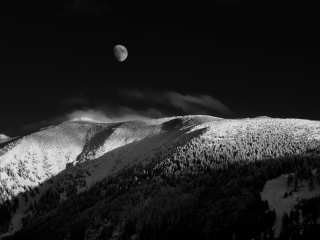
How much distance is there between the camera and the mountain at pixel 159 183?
2483 inches

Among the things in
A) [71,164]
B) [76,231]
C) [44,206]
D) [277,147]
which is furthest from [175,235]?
[71,164]

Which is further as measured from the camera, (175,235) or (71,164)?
(71,164)

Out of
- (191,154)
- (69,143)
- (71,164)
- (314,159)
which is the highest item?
(69,143)

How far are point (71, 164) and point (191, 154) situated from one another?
7682 centimetres

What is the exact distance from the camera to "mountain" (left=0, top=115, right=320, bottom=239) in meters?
63.1

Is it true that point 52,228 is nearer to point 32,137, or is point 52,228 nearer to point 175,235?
point 175,235

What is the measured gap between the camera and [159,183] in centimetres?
9469

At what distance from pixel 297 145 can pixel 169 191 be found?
139 feet

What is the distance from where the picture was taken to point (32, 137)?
187m

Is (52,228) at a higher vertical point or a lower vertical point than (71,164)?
lower

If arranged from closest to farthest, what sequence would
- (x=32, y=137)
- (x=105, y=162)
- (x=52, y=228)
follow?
(x=52, y=228) < (x=105, y=162) < (x=32, y=137)

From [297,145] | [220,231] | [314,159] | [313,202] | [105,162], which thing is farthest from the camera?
[105,162]

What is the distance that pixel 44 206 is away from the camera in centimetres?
11412

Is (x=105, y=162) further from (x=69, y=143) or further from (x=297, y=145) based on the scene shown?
(x=297, y=145)
